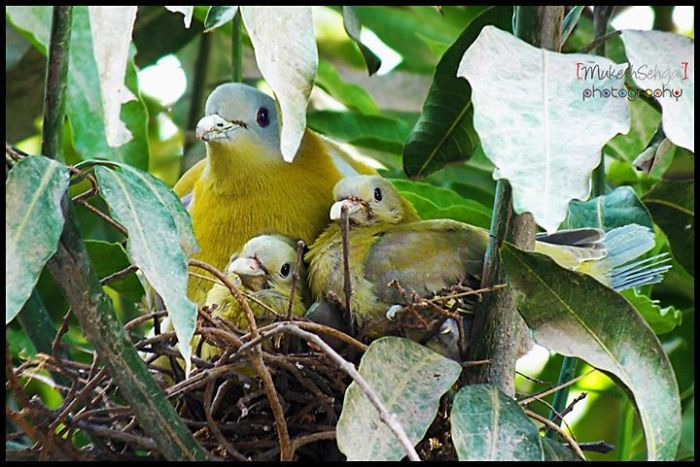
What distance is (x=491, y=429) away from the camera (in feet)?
4.64

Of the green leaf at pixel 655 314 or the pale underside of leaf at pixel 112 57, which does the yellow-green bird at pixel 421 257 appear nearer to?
the green leaf at pixel 655 314

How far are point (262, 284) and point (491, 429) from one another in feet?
2.52

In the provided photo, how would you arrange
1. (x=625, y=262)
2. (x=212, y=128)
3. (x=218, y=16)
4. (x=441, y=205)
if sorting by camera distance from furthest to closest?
(x=441, y=205)
(x=212, y=128)
(x=625, y=262)
(x=218, y=16)

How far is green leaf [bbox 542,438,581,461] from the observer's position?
4.82 feet

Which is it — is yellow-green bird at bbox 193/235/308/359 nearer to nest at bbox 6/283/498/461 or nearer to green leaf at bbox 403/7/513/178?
nest at bbox 6/283/498/461

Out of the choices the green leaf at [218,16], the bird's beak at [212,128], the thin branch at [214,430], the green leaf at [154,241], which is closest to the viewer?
the green leaf at [154,241]

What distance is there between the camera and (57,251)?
4.39ft

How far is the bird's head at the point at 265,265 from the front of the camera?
2053mm

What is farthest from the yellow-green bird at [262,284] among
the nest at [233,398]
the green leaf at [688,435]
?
the green leaf at [688,435]

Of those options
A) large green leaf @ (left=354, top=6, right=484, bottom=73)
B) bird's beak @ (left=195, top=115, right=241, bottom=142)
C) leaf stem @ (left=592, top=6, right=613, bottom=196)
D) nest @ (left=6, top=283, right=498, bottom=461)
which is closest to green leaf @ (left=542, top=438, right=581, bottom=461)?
nest @ (left=6, top=283, right=498, bottom=461)

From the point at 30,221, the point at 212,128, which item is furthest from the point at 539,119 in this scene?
the point at 212,128

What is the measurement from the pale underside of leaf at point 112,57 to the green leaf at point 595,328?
20.7 inches

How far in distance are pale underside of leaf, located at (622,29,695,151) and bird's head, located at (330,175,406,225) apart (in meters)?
0.78

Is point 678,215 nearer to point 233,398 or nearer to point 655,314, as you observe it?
point 655,314
